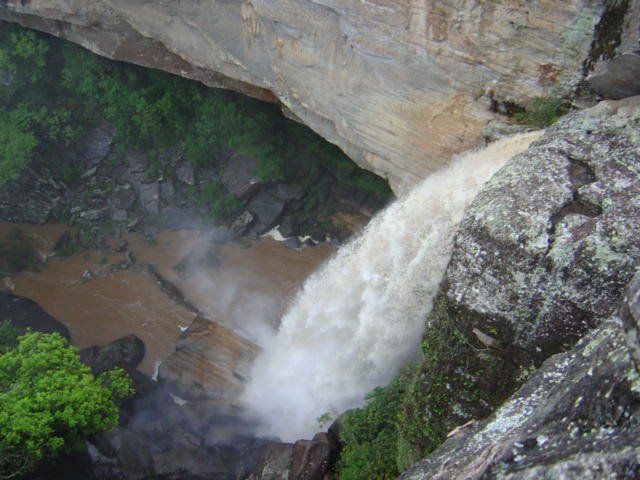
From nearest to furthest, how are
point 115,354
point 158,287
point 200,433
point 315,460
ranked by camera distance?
point 315,460 < point 200,433 < point 115,354 < point 158,287

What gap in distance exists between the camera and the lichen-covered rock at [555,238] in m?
6.04

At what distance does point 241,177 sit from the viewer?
16516 millimetres

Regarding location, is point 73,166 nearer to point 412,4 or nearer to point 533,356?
point 412,4

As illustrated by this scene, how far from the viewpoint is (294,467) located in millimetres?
9867

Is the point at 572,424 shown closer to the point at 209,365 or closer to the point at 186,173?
the point at 209,365

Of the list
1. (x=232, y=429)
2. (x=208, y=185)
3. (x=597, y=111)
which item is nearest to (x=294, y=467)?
(x=232, y=429)

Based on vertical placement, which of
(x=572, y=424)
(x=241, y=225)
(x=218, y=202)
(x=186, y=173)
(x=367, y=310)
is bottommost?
(x=241, y=225)

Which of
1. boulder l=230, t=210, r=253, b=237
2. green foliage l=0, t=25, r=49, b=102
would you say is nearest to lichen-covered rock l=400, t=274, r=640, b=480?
boulder l=230, t=210, r=253, b=237

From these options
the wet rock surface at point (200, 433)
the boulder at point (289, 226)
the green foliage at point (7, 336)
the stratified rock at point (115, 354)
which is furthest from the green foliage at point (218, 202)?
the green foliage at point (7, 336)

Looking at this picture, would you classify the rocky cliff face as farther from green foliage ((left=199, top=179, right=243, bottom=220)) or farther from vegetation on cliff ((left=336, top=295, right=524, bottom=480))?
vegetation on cliff ((left=336, top=295, right=524, bottom=480))

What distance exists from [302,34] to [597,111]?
19.3 ft

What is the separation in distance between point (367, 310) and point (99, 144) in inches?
424

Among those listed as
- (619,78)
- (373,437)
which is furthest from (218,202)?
(619,78)

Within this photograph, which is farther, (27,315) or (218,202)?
(218,202)
